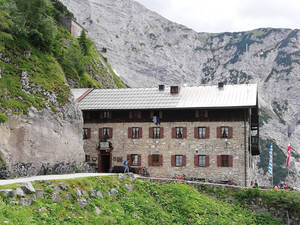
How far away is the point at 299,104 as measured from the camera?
6703 inches

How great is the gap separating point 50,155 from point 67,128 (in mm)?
4710

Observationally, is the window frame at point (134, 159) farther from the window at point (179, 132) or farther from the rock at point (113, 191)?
the rock at point (113, 191)

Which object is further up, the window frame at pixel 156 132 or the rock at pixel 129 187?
the window frame at pixel 156 132

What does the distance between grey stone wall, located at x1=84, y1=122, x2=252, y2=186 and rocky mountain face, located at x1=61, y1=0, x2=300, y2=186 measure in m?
91.8

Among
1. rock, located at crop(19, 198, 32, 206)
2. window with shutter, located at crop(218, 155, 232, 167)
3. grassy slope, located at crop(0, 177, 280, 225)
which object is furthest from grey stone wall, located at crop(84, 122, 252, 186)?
rock, located at crop(19, 198, 32, 206)

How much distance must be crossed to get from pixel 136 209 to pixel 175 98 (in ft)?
82.0

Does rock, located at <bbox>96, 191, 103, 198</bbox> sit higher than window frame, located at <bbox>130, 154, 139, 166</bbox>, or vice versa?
window frame, located at <bbox>130, 154, 139, 166</bbox>

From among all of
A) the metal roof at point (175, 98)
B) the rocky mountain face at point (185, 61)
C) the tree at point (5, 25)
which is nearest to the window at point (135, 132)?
the metal roof at point (175, 98)

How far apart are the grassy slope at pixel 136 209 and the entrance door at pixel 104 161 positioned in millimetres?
16335

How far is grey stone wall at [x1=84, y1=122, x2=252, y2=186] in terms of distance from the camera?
4388cm

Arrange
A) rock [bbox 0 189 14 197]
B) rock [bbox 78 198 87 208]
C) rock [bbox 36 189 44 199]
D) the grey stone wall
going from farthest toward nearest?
1. the grey stone wall
2. rock [bbox 78 198 87 208]
3. rock [bbox 36 189 44 199]
4. rock [bbox 0 189 14 197]

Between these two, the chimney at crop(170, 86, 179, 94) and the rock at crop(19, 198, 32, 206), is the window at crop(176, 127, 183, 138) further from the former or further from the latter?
the rock at crop(19, 198, 32, 206)

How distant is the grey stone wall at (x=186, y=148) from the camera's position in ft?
144

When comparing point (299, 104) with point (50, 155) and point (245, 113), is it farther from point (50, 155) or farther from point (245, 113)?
point (50, 155)
